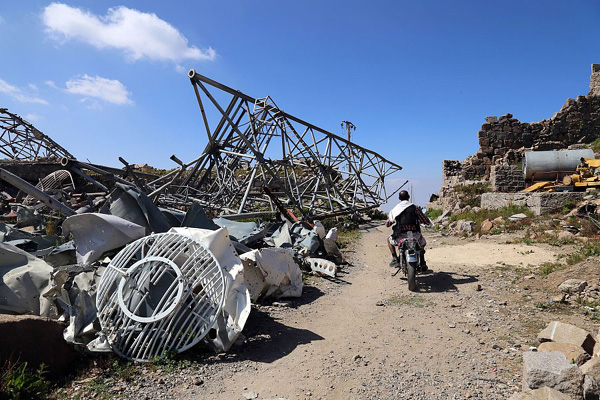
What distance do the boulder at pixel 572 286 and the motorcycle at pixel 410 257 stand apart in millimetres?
1929

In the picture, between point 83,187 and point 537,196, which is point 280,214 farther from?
point 83,187

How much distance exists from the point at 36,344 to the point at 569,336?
4607 mm

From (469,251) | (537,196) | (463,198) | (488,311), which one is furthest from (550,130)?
(488,311)

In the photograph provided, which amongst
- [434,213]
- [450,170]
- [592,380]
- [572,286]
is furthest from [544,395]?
[450,170]

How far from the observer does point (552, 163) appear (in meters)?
13.6

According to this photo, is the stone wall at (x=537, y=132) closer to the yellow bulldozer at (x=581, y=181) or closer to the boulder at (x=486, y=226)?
the yellow bulldozer at (x=581, y=181)

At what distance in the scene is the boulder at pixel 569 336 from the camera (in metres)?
3.36

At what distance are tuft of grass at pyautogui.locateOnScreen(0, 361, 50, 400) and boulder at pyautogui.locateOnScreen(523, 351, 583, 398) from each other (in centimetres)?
357

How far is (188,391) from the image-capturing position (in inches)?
124

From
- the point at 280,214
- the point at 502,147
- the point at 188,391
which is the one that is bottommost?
the point at 188,391

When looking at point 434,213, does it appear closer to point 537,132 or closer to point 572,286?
point 537,132

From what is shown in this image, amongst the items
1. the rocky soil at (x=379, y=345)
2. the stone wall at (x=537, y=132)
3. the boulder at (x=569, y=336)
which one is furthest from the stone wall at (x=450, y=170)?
the boulder at (x=569, y=336)

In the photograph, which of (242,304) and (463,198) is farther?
(463,198)

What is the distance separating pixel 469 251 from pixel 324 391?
677cm
